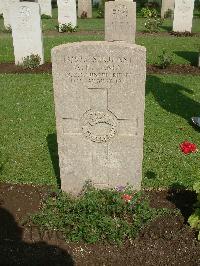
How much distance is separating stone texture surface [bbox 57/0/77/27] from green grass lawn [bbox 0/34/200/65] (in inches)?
47.6

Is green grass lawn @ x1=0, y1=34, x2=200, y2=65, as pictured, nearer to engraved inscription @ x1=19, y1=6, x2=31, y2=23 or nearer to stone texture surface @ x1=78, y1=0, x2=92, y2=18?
engraved inscription @ x1=19, y1=6, x2=31, y2=23

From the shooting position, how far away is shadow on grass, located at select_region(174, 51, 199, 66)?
12.2 metres

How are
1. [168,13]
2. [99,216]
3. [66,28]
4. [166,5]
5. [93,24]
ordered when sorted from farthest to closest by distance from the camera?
[168,13] < [166,5] < [93,24] < [66,28] < [99,216]

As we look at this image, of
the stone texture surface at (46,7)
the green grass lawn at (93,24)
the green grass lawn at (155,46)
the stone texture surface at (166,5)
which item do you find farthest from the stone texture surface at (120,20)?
the stone texture surface at (46,7)

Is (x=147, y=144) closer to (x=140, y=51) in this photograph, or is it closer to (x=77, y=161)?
(x=77, y=161)

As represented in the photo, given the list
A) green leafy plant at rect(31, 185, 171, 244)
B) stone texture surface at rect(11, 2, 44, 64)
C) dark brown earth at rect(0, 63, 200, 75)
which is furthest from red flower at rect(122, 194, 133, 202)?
stone texture surface at rect(11, 2, 44, 64)

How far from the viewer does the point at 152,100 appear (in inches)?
352

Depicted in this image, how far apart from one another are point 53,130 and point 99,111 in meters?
3.13

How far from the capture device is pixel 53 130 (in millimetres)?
7332

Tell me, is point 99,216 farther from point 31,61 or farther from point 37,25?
point 37,25

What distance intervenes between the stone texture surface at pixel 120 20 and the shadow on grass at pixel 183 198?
610 cm

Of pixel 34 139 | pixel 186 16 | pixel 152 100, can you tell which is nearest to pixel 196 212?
pixel 34 139

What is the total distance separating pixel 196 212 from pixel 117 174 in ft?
3.51

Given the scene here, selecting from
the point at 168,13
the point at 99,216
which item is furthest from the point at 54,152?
the point at 168,13
